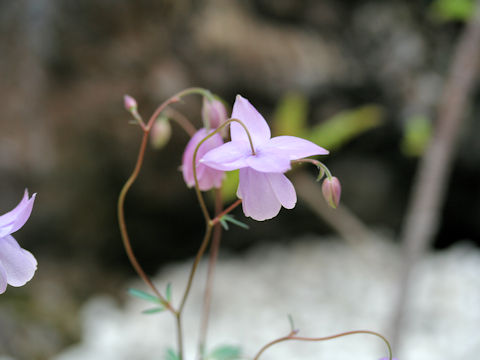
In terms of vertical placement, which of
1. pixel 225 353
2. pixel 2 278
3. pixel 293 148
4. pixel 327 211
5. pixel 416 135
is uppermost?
pixel 293 148

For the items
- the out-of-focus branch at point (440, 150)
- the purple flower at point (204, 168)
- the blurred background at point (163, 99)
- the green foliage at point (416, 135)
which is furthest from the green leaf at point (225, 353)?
the green foliage at point (416, 135)

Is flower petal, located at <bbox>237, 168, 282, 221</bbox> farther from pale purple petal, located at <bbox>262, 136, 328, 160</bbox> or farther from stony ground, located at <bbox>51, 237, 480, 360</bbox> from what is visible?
stony ground, located at <bbox>51, 237, 480, 360</bbox>

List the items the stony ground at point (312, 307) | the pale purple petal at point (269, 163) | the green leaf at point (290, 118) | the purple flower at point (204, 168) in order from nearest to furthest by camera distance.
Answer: the pale purple petal at point (269, 163) → the purple flower at point (204, 168) → the stony ground at point (312, 307) → the green leaf at point (290, 118)

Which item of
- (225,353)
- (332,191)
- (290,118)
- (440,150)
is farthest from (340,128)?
(332,191)

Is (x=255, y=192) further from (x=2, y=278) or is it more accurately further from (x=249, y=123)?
(x=2, y=278)

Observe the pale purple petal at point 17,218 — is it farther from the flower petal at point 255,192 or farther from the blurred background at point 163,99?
the blurred background at point 163,99

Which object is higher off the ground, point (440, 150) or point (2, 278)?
point (2, 278)

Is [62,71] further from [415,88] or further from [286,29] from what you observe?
[415,88]
